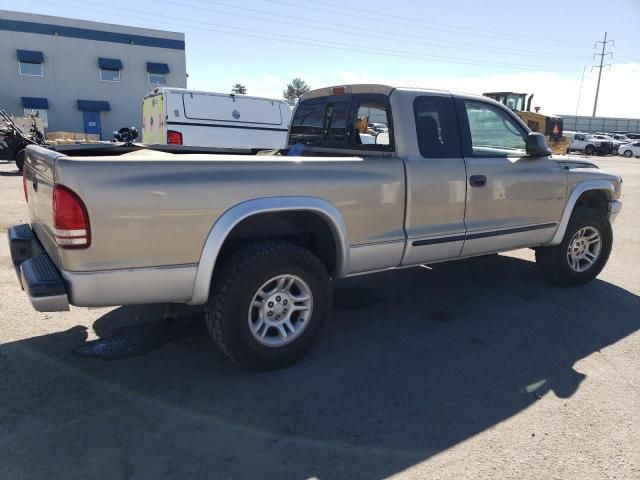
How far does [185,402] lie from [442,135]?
9.26ft

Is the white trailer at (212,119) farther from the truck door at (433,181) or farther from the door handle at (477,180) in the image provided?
the door handle at (477,180)

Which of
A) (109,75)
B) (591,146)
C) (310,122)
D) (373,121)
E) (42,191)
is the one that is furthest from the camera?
(591,146)

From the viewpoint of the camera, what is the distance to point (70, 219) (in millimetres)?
2641

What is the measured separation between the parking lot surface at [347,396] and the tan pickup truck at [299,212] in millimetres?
468

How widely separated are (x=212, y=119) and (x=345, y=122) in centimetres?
733

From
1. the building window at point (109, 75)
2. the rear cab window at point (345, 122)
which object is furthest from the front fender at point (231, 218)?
the building window at point (109, 75)

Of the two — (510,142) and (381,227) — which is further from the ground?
(510,142)

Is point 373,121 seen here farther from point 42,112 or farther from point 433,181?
point 42,112

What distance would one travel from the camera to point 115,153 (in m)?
4.15

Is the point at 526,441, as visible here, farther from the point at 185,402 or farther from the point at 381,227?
the point at 185,402

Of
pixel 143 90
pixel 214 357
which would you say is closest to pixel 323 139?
pixel 214 357

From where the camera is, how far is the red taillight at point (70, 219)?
104 inches

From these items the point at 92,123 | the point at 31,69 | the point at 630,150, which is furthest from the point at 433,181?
the point at 630,150

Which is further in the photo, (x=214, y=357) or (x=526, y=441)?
(x=214, y=357)
